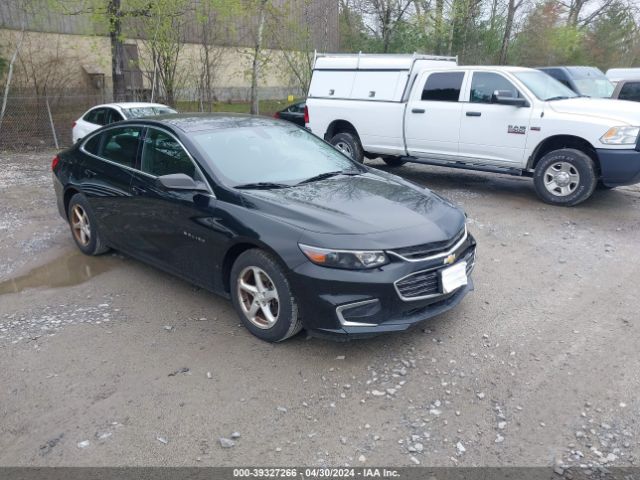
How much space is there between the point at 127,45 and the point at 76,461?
20017 millimetres

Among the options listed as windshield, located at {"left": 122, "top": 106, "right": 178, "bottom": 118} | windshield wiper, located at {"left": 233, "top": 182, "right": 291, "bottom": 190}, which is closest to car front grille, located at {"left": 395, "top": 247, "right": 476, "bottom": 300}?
windshield wiper, located at {"left": 233, "top": 182, "right": 291, "bottom": 190}

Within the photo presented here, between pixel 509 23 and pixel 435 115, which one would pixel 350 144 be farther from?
pixel 509 23

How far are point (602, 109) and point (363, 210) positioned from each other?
518 centimetres

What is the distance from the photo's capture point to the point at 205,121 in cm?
494

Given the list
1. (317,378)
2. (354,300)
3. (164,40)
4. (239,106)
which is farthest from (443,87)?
(239,106)

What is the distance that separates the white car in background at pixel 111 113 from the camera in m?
10.9

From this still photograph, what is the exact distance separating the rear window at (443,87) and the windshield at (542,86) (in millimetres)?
922

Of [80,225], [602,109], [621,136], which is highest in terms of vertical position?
[602,109]

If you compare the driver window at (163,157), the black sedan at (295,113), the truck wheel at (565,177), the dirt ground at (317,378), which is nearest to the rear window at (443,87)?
the truck wheel at (565,177)

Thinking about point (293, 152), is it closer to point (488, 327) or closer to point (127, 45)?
point (488, 327)

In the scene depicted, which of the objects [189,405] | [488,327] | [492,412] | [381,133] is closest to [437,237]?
[488,327]

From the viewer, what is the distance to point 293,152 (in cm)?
488

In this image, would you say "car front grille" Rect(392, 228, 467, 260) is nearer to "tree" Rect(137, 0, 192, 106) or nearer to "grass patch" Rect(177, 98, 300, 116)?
"tree" Rect(137, 0, 192, 106)

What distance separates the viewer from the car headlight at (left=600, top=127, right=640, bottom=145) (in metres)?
6.96
